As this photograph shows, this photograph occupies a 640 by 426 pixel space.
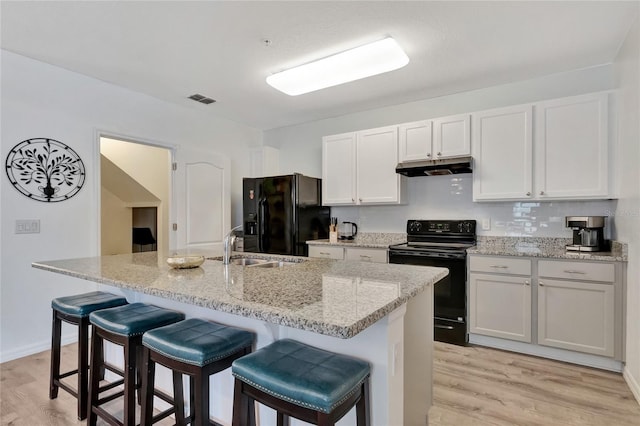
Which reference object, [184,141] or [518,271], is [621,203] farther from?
[184,141]

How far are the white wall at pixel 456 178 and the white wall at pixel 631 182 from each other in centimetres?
43

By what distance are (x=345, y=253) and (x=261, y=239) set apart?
110cm

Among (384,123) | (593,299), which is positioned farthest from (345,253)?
(593,299)

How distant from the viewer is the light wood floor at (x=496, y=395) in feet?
6.26

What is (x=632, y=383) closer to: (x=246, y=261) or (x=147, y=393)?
(x=246, y=261)

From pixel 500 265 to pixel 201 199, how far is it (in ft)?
11.0

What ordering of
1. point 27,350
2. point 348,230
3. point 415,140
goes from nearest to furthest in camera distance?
point 27,350
point 415,140
point 348,230

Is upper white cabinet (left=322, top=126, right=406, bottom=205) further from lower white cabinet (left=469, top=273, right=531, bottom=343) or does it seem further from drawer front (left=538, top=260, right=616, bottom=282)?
drawer front (left=538, top=260, right=616, bottom=282)

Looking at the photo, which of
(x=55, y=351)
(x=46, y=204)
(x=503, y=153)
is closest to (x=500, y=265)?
(x=503, y=153)

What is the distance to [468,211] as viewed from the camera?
3463mm

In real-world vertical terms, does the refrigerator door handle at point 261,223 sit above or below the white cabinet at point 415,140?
below

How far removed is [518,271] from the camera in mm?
2760

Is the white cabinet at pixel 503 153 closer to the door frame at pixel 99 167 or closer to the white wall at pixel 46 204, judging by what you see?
the door frame at pixel 99 167

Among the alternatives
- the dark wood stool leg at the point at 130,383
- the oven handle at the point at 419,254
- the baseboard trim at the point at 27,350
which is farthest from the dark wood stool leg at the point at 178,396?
the oven handle at the point at 419,254
